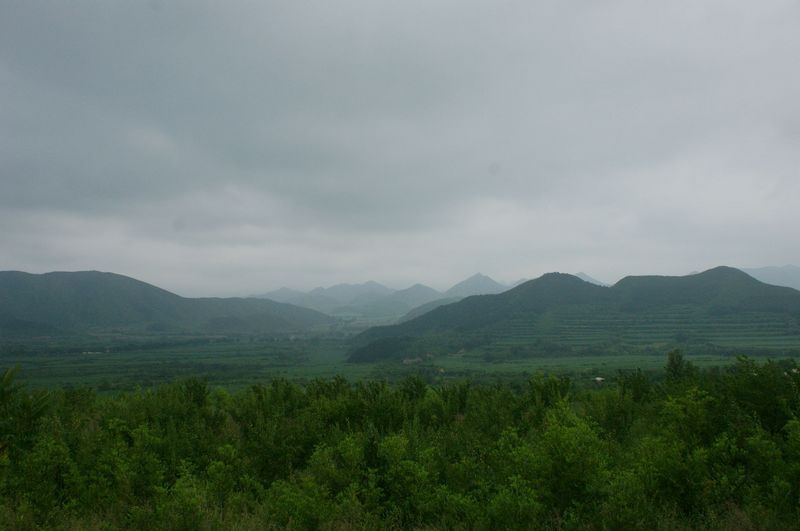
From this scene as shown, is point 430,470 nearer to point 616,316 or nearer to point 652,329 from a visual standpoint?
point 652,329

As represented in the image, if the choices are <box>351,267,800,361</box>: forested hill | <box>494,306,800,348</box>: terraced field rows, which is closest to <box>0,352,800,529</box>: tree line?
<box>494,306,800,348</box>: terraced field rows

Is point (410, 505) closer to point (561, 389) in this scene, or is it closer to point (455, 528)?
point (455, 528)

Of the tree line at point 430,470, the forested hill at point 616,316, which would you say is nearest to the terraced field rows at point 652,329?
the forested hill at point 616,316

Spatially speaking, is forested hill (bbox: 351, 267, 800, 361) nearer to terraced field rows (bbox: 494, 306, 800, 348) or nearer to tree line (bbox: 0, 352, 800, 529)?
terraced field rows (bbox: 494, 306, 800, 348)

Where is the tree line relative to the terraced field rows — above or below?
above

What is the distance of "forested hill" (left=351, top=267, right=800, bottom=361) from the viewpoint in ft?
326

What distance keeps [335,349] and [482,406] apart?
12715 centimetres

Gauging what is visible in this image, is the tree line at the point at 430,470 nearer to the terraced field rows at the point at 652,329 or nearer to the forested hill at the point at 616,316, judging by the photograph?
the terraced field rows at the point at 652,329

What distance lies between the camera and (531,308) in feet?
469

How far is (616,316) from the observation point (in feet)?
411

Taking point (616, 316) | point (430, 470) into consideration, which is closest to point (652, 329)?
point (616, 316)

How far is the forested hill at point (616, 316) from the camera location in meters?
99.2

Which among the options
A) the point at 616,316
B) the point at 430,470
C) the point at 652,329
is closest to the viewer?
the point at 430,470

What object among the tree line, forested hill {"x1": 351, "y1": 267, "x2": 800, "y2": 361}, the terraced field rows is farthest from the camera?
forested hill {"x1": 351, "y1": 267, "x2": 800, "y2": 361}
